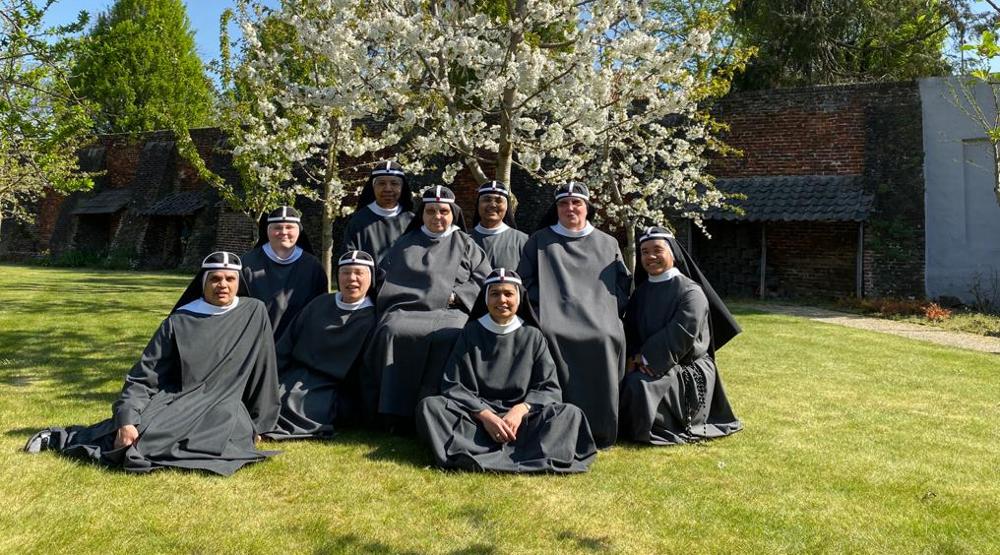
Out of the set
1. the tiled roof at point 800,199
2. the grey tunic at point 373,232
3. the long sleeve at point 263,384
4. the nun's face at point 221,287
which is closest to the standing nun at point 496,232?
the grey tunic at point 373,232

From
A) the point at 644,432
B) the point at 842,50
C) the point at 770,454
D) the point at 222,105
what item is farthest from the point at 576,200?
the point at 842,50

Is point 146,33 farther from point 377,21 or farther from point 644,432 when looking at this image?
point 644,432

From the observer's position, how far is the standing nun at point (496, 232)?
6.15 metres

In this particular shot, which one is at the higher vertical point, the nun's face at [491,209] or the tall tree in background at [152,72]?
the tall tree in background at [152,72]

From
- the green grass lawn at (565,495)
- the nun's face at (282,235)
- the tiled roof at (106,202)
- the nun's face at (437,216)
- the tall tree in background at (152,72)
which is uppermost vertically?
the tall tree in background at (152,72)

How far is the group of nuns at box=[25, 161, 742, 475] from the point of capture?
182 inches

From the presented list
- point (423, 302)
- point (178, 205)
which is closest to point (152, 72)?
point (178, 205)

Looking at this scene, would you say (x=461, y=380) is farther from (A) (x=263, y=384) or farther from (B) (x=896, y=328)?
(B) (x=896, y=328)

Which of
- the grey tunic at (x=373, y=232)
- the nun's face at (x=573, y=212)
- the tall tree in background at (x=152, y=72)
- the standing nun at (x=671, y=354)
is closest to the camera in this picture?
the standing nun at (x=671, y=354)

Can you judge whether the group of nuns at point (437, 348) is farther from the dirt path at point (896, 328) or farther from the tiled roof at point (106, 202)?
the tiled roof at point (106, 202)

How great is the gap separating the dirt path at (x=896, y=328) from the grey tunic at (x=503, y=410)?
8.44 meters

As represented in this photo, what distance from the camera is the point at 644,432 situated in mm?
5293

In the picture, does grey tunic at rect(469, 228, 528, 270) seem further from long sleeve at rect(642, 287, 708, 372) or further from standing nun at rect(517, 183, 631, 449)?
long sleeve at rect(642, 287, 708, 372)

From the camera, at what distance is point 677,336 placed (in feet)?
17.5
